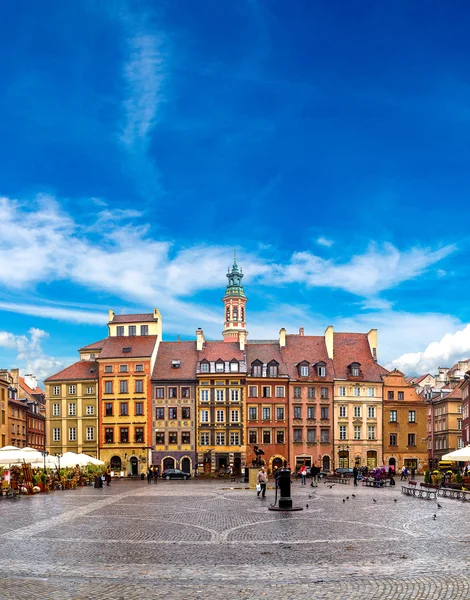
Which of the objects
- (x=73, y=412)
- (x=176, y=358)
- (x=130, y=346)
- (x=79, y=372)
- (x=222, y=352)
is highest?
(x=130, y=346)

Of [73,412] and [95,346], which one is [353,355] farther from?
[73,412]

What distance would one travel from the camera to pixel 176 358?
290 feet

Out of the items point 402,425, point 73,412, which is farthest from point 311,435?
point 73,412

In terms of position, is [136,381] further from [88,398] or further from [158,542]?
[158,542]

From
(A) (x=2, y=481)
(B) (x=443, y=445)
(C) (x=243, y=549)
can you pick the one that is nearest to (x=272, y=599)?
(C) (x=243, y=549)

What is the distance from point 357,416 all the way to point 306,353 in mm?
9012

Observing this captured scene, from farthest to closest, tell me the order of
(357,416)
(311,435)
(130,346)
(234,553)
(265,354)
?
(265,354)
(130,346)
(357,416)
(311,435)
(234,553)

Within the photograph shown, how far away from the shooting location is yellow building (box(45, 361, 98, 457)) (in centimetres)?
8650

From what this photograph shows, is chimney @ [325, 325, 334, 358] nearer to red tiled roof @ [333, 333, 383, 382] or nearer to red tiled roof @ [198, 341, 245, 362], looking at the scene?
red tiled roof @ [333, 333, 383, 382]

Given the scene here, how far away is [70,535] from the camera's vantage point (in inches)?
911

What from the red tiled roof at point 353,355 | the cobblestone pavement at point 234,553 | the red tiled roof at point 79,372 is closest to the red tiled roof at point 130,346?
the red tiled roof at point 79,372

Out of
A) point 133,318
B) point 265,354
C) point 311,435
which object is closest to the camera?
point 311,435

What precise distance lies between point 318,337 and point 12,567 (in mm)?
75905

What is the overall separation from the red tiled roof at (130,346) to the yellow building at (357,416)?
2092cm
